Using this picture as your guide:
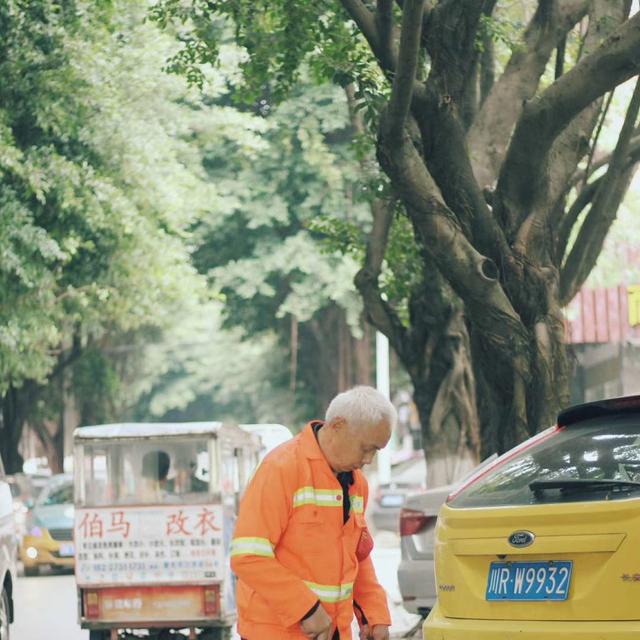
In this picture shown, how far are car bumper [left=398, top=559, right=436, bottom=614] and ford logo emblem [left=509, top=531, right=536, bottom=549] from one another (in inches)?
236

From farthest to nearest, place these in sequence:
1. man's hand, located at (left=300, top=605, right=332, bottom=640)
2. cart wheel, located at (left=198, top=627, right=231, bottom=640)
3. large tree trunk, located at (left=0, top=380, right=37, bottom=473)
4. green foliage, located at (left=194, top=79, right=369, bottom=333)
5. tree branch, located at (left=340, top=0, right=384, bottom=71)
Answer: large tree trunk, located at (left=0, top=380, right=37, bottom=473) < green foliage, located at (left=194, top=79, right=369, bottom=333) < cart wheel, located at (left=198, top=627, right=231, bottom=640) < tree branch, located at (left=340, top=0, right=384, bottom=71) < man's hand, located at (left=300, top=605, right=332, bottom=640)

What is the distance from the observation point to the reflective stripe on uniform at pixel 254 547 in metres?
5.16

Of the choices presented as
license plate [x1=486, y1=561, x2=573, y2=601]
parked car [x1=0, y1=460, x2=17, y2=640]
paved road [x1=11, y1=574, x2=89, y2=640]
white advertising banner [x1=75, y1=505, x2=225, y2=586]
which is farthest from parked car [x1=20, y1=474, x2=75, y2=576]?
license plate [x1=486, y1=561, x2=573, y2=601]

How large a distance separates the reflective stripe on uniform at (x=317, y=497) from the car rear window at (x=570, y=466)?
829 millimetres

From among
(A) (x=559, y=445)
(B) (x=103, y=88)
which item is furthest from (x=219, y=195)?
(A) (x=559, y=445)

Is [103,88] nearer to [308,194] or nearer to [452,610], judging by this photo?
[308,194]

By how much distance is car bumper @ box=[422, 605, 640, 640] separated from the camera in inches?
213

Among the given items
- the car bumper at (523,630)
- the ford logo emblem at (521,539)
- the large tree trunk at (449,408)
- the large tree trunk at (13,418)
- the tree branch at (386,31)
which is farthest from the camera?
the large tree trunk at (13,418)

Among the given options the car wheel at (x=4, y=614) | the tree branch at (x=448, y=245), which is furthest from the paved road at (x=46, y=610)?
the tree branch at (x=448, y=245)

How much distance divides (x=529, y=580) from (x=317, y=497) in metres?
0.93

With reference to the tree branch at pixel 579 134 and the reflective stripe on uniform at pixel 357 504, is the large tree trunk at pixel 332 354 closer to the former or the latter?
the tree branch at pixel 579 134

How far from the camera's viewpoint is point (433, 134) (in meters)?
11.2

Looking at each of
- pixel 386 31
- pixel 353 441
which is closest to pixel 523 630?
pixel 353 441

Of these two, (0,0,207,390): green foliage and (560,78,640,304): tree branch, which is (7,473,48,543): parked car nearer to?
(0,0,207,390): green foliage
